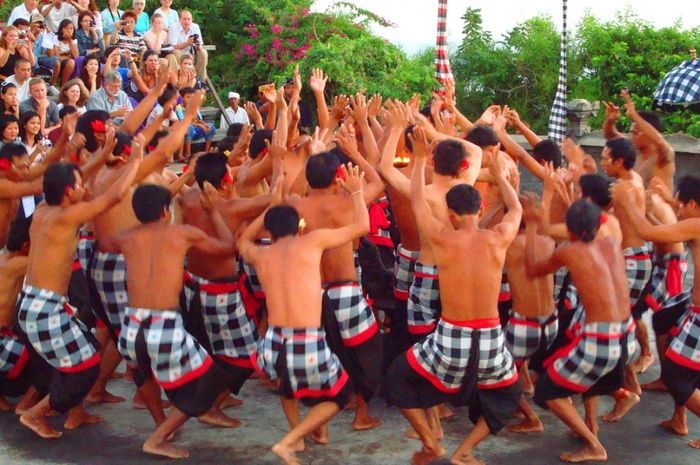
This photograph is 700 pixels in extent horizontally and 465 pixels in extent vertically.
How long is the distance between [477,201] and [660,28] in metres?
11.9

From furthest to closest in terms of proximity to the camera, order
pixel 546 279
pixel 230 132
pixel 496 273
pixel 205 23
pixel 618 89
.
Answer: pixel 205 23 < pixel 618 89 < pixel 230 132 < pixel 546 279 < pixel 496 273

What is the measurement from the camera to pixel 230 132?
28.1 feet

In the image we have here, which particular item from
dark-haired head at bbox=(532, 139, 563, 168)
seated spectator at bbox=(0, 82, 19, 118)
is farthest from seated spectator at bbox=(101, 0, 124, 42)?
dark-haired head at bbox=(532, 139, 563, 168)

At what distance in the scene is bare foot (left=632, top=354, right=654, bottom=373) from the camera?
6.99 m

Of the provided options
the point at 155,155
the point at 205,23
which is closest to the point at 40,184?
the point at 155,155

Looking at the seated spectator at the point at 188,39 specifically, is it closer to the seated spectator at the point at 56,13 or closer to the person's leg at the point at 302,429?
the seated spectator at the point at 56,13

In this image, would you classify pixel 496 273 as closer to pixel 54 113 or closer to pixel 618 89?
pixel 54 113

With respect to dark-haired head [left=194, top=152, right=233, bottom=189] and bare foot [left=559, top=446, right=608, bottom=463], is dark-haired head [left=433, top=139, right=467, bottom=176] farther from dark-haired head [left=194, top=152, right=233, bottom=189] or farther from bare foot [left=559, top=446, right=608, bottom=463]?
bare foot [left=559, top=446, right=608, bottom=463]

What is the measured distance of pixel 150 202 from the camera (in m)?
5.55

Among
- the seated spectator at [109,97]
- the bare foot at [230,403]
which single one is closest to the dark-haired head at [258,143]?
the bare foot at [230,403]

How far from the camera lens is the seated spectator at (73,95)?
10.5 meters

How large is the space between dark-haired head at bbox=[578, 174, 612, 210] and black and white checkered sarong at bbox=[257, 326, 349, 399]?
2.01 metres

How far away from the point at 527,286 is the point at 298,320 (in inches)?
57.0

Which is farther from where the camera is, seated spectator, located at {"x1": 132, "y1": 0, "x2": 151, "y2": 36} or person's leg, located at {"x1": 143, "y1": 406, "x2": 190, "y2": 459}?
seated spectator, located at {"x1": 132, "y1": 0, "x2": 151, "y2": 36}
